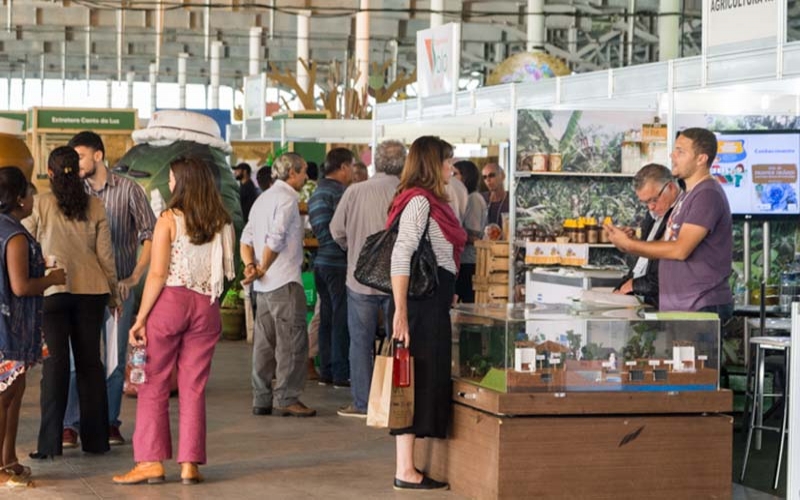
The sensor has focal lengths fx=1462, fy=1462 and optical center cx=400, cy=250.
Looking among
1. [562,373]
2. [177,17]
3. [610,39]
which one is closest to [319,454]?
[562,373]

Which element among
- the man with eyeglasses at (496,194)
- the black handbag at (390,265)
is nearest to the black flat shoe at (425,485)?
the black handbag at (390,265)

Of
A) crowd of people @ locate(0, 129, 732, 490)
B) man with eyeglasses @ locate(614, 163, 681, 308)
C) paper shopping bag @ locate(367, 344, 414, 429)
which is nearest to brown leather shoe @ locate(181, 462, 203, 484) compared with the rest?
crowd of people @ locate(0, 129, 732, 490)

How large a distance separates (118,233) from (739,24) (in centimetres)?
356

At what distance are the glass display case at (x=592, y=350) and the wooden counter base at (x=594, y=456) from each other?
137mm

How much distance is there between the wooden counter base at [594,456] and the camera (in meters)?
5.78

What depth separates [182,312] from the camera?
20.2 ft

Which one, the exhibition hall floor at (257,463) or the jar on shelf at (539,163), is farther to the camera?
the jar on shelf at (539,163)

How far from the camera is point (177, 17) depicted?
28.1m

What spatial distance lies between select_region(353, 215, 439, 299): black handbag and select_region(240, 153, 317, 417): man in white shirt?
6.59 feet

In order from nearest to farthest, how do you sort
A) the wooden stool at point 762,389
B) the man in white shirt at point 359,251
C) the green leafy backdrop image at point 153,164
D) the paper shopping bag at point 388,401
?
the paper shopping bag at point 388,401, the wooden stool at point 762,389, the man in white shirt at point 359,251, the green leafy backdrop image at point 153,164

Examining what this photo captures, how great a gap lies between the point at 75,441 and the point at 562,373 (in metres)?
2.66

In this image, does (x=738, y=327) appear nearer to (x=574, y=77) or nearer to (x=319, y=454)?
(x=574, y=77)

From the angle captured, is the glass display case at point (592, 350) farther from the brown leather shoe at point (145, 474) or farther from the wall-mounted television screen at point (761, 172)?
the wall-mounted television screen at point (761, 172)

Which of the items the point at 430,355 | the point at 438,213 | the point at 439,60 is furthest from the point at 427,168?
the point at 439,60
